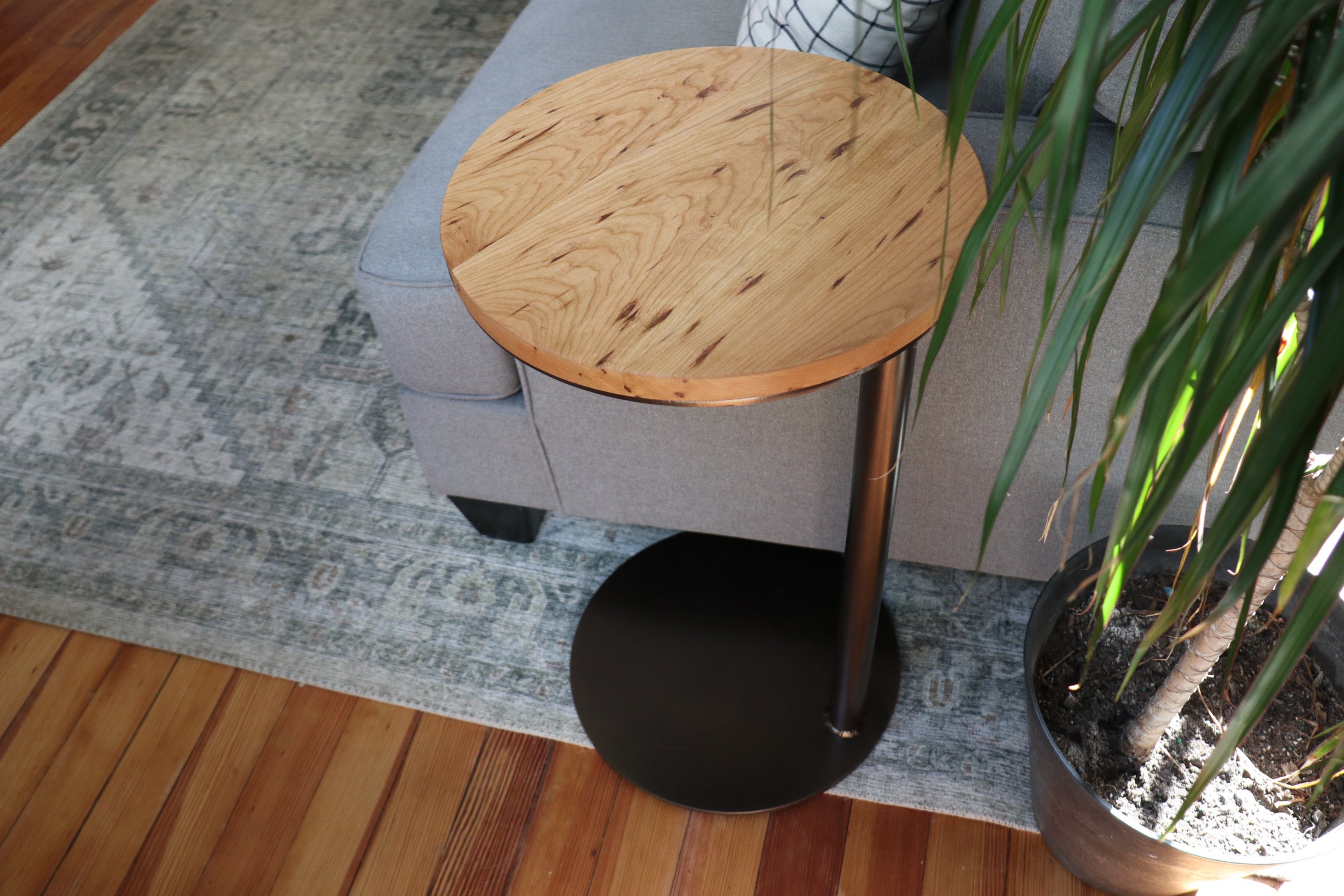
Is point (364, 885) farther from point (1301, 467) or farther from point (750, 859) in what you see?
point (1301, 467)

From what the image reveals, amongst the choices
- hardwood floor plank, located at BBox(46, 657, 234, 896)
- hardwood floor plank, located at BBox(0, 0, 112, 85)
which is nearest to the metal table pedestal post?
hardwood floor plank, located at BBox(46, 657, 234, 896)

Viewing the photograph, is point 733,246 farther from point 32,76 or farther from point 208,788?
point 32,76

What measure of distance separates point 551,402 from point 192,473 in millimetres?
765

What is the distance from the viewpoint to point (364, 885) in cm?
116

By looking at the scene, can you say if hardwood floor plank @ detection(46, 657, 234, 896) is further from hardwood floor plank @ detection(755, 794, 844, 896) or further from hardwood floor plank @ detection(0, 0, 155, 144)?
hardwood floor plank @ detection(0, 0, 155, 144)

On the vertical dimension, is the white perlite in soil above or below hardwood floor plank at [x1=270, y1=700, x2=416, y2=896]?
above

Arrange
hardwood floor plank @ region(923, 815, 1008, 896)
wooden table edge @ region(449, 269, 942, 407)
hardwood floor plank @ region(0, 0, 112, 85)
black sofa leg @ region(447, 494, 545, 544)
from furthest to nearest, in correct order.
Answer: hardwood floor plank @ region(0, 0, 112, 85) < black sofa leg @ region(447, 494, 545, 544) < hardwood floor plank @ region(923, 815, 1008, 896) < wooden table edge @ region(449, 269, 942, 407)

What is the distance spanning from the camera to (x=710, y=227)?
760 millimetres

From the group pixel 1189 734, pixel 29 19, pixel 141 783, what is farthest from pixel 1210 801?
pixel 29 19

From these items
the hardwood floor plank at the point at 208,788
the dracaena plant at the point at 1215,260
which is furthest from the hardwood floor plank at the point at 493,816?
the dracaena plant at the point at 1215,260

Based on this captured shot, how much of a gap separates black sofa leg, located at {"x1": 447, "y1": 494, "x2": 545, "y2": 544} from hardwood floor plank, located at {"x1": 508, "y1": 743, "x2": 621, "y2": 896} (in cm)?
33


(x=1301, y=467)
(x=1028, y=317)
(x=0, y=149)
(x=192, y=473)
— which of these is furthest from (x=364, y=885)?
(x=0, y=149)

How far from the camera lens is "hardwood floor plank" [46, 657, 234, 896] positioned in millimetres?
1186

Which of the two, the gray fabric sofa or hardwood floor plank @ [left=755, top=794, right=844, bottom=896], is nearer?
the gray fabric sofa
